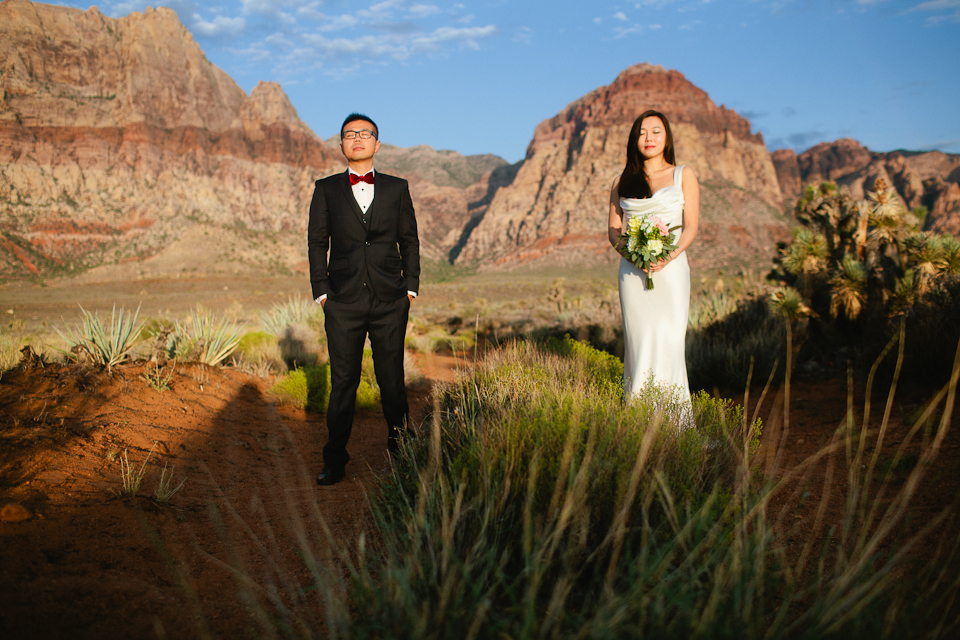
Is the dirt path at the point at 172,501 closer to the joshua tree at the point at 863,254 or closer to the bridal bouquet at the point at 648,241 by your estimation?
the bridal bouquet at the point at 648,241

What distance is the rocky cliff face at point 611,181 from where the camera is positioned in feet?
242

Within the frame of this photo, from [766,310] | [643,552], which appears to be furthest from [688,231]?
[766,310]

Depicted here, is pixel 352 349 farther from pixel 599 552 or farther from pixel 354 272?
pixel 599 552

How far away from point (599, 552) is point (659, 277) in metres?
2.67

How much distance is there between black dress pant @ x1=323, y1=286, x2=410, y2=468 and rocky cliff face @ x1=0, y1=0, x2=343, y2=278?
5569 centimetres

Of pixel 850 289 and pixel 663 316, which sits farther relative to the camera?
pixel 850 289

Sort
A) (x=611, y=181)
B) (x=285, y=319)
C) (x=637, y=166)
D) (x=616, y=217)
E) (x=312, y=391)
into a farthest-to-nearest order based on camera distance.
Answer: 1. (x=611, y=181)
2. (x=285, y=319)
3. (x=312, y=391)
4. (x=616, y=217)
5. (x=637, y=166)

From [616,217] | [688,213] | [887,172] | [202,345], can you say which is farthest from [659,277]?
[887,172]

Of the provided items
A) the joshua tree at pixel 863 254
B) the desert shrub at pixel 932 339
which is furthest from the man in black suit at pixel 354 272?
the joshua tree at pixel 863 254

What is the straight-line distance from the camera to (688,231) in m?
4.21

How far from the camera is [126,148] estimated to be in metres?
68.6

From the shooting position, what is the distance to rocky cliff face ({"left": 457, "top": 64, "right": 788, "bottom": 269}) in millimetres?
73812

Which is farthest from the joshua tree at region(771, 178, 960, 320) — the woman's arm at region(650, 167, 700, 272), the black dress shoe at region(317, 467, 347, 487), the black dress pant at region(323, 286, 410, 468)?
the black dress shoe at region(317, 467, 347, 487)

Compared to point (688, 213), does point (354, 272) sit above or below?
below
